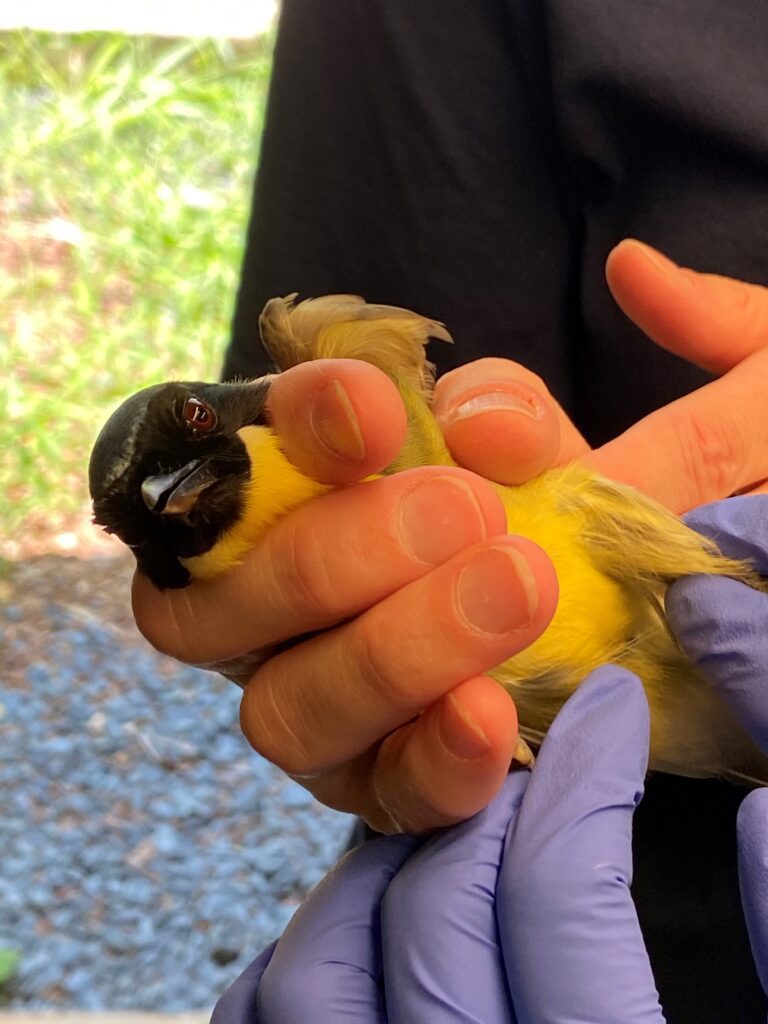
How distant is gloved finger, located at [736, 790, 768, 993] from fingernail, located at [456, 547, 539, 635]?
25 cm

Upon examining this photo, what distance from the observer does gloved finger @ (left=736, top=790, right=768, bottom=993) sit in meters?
0.77

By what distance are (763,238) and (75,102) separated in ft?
8.44

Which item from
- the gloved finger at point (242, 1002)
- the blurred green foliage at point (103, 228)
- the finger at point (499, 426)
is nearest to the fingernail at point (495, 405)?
the finger at point (499, 426)

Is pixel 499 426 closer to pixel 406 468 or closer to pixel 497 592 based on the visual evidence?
pixel 406 468

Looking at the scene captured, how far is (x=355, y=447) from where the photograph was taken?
2.48 feet

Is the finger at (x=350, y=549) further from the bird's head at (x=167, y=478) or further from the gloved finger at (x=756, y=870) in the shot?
the gloved finger at (x=756, y=870)

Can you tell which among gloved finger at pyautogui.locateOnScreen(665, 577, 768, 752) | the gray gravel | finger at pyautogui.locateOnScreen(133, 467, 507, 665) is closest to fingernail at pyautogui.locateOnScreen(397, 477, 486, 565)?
finger at pyautogui.locateOnScreen(133, 467, 507, 665)

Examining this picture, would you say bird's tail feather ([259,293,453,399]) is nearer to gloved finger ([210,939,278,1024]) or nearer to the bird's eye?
the bird's eye

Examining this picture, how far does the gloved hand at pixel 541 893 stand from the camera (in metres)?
0.80

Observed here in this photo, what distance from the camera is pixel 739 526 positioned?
943mm

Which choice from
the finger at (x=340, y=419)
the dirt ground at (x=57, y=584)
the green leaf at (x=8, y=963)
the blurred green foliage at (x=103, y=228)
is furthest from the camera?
the blurred green foliage at (x=103, y=228)

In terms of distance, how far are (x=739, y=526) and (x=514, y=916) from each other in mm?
416

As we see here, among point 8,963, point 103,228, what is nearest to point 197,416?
point 8,963

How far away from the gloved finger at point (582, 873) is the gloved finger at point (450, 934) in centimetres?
2
